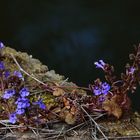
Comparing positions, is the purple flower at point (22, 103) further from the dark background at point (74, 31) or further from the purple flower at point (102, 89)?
the dark background at point (74, 31)

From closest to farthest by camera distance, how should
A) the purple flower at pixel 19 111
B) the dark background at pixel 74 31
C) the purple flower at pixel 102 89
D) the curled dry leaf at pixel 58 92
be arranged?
the purple flower at pixel 19 111 → the purple flower at pixel 102 89 → the curled dry leaf at pixel 58 92 → the dark background at pixel 74 31

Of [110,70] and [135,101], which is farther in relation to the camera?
[135,101]

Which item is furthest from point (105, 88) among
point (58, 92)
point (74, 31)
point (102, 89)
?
point (74, 31)

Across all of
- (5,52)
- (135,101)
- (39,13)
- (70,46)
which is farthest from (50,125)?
(39,13)

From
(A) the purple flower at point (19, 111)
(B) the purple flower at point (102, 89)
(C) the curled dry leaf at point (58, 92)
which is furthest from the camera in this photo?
(C) the curled dry leaf at point (58, 92)

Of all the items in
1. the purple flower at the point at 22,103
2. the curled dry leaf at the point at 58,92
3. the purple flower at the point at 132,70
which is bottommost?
the purple flower at the point at 22,103

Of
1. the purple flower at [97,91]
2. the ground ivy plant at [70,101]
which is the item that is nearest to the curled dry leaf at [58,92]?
the ground ivy plant at [70,101]

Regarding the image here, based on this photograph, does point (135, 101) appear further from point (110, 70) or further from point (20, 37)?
point (110, 70)

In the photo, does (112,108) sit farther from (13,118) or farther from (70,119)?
(13,118)

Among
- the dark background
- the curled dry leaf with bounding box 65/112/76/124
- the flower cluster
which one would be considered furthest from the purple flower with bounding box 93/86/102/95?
the dark background
